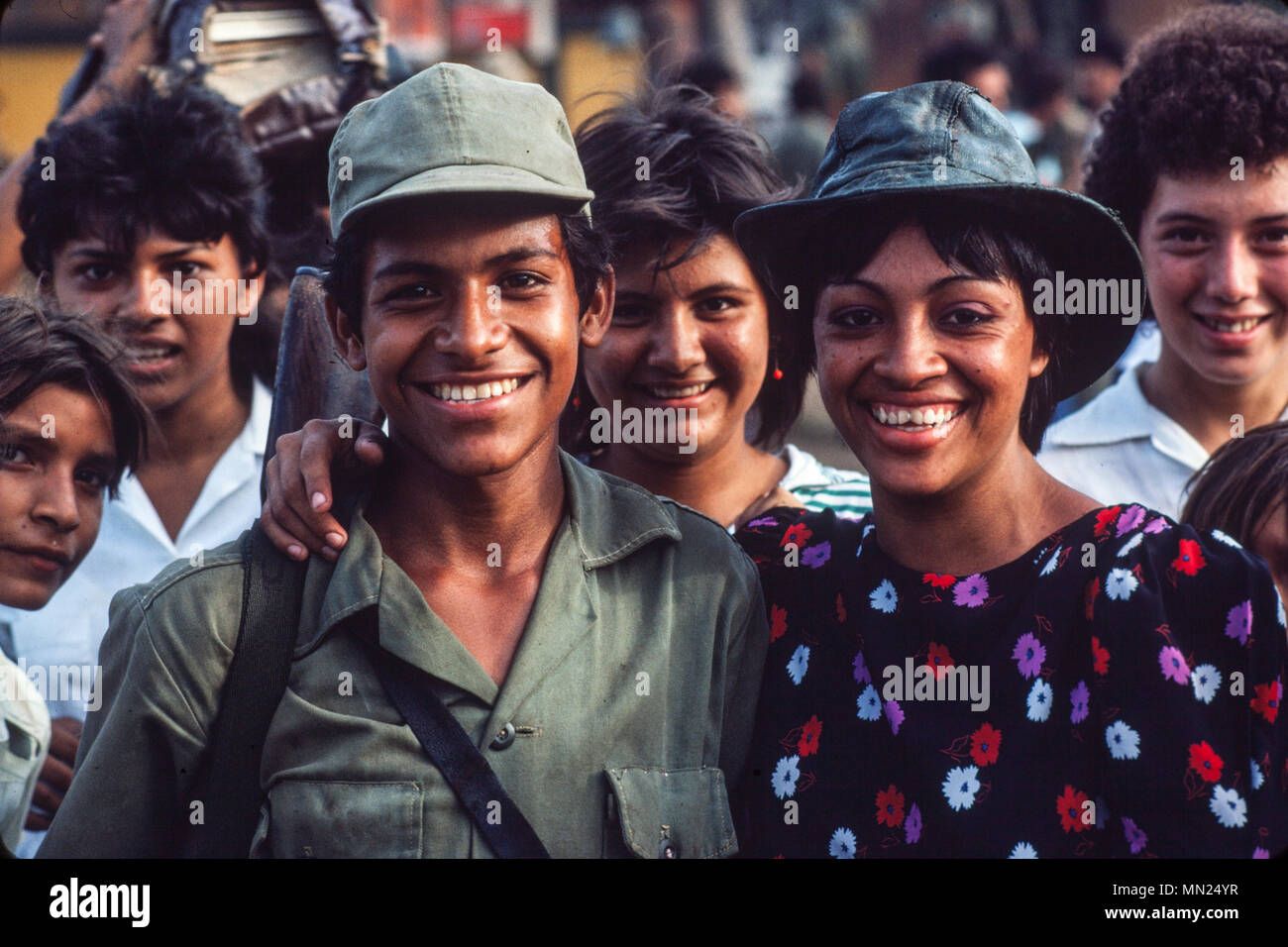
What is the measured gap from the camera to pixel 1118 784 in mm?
2275

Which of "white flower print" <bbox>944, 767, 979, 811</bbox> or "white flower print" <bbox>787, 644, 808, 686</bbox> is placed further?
"white flower print" <bbox>787, 644, 808, 686</bbox>

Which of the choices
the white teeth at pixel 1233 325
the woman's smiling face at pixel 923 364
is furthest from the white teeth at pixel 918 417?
the white teeth at pixel 1233 325

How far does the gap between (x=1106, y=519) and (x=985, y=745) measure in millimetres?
449

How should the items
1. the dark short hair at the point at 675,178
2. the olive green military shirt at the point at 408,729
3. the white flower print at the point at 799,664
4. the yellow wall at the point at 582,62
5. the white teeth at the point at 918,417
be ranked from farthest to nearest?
the yellow wall at the point at 582,62 → the dark short hair at the point at 675,178 → the white flower print at the point at 799,664 → the white teeth at the point at 918,417 → the olive green military shirt at the point at 408,729

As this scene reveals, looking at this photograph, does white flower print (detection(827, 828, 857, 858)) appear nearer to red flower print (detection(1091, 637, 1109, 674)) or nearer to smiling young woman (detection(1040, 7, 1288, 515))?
red flower print (detection(1091, 637, 1109, 674))

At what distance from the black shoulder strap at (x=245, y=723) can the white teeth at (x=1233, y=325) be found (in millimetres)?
2401

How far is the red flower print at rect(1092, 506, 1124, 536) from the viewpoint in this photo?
95.3 inches

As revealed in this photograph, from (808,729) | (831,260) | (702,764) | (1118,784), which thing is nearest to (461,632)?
(702,764)

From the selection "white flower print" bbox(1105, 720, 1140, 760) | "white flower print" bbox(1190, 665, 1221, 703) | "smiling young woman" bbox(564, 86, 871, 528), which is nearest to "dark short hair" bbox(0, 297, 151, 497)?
"smiling young woman" bbox(564, 86, 871, 528)

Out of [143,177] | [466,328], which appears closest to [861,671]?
[466,328]

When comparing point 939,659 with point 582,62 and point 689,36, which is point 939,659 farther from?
point 582,62

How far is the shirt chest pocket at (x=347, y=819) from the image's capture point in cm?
230

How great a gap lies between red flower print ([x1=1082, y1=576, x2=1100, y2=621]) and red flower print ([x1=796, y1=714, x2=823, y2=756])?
0.53 meters

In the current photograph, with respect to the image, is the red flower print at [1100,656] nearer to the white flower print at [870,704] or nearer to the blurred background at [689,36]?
the white flower print at [870,704]
